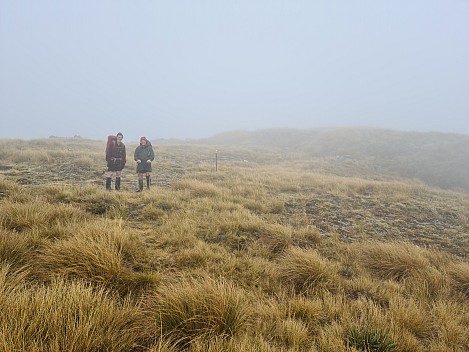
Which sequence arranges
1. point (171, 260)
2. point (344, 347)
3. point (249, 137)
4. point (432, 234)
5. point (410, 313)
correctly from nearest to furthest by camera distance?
point (344, 347) < point (410, 313) < point (171, 260) < point (432, 234) < point (249, 137)

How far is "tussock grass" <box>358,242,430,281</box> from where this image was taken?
5164 mm

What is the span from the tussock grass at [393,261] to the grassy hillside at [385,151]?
18.9 metres

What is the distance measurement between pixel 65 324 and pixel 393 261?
5703 mm

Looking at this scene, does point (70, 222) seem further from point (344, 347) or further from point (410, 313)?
point (410, 313)

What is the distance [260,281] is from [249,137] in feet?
183

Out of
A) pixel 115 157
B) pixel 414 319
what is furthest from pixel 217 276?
pixel 115 157

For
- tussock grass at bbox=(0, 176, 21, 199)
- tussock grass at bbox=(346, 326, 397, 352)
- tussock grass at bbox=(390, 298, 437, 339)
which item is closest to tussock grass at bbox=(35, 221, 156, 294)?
tussock grass at bbox=(346, 326, 397, 352)

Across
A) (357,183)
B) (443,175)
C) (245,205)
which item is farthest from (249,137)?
(245,205)

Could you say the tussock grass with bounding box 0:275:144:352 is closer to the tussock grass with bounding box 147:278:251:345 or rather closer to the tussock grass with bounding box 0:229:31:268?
the tussock grass with bounding box 147:278:251:345

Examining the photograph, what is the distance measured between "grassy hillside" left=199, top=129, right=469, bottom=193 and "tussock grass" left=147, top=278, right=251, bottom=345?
22.6m

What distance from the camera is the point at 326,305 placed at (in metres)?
3.62

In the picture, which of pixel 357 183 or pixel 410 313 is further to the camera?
pixel 357 183

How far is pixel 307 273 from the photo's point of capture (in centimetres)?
449

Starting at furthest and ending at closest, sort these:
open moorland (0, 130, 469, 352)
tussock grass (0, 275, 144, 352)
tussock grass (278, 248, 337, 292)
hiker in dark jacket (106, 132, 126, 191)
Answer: hiker in dark jacket (106, 132, 126, 191)
tussock grass (278, 248, 337, 292)
open moorland (0, 130, 469, 352)
tussock grass (0, 275, 144, 352)
